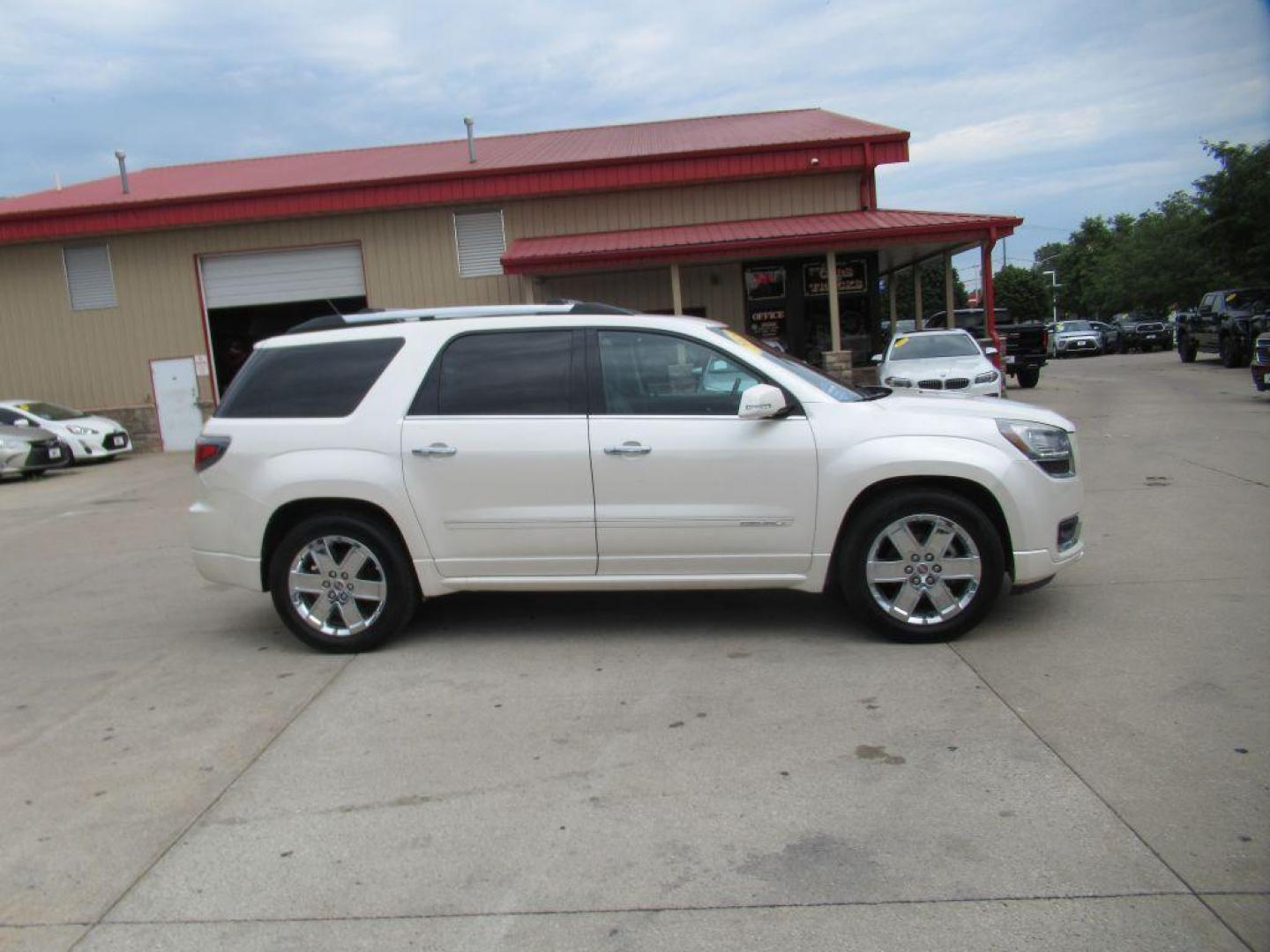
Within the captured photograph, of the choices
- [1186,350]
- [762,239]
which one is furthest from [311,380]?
[1186,350]

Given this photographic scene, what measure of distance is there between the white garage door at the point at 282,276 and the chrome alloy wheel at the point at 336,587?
16700 mm

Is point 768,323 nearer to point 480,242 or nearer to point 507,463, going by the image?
point 480,242

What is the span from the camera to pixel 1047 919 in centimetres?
298

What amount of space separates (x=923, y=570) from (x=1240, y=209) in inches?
1175

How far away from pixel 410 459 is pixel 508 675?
4.21 feet

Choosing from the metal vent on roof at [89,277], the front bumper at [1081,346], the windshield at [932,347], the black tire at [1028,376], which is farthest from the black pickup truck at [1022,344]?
the front bumper at [1081,346]

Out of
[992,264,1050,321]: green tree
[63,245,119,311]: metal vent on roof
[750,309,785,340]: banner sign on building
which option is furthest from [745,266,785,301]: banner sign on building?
[992,264,1050,321]: green tree

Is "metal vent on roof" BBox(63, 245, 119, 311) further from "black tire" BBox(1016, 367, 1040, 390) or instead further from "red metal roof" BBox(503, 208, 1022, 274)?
"black tire" BBox(1016, 367, 1040, 390)

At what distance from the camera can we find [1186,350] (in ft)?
95.6

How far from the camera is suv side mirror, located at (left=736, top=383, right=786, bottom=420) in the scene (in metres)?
5.29

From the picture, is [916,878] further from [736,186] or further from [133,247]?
[133,247]

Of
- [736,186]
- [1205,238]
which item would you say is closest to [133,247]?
[736,186]

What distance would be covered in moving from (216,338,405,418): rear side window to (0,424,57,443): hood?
13766 millimetres

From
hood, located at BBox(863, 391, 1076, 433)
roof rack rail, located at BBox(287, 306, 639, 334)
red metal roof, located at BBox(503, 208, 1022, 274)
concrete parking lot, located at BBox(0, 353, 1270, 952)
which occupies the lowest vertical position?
concrete parking lot, located at BBox(0, 353, 1270, 952)
